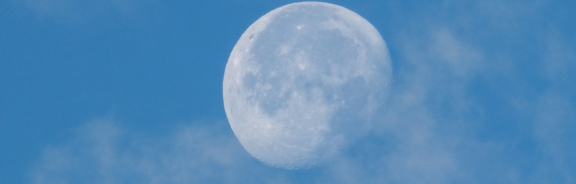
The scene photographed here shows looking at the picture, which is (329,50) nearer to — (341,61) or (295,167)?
(341,61)

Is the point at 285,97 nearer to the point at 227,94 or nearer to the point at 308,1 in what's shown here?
the point at 227,94

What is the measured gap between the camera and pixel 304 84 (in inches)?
1400

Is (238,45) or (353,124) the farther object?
(238,45)

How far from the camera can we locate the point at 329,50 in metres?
36.0

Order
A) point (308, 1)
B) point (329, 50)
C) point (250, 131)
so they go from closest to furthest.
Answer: point (329, 50)
point (250, 131)
point (308, 1)

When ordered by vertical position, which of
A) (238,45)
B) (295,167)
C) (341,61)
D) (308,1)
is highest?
(308,1)

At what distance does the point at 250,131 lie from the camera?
38375 millimetres

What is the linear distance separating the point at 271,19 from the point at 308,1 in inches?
137

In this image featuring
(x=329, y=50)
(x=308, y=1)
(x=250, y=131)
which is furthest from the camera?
(x=308, y=1)

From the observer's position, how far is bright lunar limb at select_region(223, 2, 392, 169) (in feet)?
117

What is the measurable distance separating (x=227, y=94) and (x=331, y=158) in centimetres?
775

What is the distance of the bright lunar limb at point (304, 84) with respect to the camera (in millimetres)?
35750

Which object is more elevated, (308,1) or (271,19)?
(308,1)

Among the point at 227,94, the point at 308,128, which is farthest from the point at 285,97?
the point at 227,94
